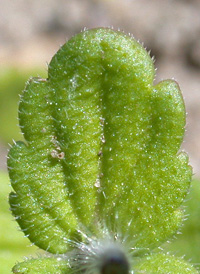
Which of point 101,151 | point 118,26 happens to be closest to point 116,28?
point 118,26

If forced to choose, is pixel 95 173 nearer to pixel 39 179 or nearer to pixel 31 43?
pixel 39 179

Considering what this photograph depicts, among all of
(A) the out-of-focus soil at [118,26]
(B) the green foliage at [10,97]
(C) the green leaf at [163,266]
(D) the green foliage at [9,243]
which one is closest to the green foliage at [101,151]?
(C) the green leaf at [163,266]

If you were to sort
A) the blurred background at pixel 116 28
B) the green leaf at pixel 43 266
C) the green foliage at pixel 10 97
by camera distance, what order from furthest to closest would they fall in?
the blurred background at pixel 116 28 → the green foliage at pixel 10 97 → the green leaf at pixel 43 266

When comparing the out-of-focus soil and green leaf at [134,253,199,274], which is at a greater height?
the out-of-focus soil

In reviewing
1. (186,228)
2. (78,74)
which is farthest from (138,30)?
(78,74)

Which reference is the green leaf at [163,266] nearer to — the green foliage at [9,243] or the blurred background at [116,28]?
the green foliage at [9,243]

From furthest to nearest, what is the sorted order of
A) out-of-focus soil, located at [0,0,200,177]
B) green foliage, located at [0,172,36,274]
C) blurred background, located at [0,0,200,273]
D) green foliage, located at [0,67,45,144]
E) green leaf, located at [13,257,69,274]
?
1. out-of-focus soil, located at [0,0,200,177]
2. blurred background, located at [0,0,200,273]
3. green foliage, located at [0,67,45,144]
4. green foliage, located at [0,172,36,274]
5. green leaf, located at [13,257,69,274]

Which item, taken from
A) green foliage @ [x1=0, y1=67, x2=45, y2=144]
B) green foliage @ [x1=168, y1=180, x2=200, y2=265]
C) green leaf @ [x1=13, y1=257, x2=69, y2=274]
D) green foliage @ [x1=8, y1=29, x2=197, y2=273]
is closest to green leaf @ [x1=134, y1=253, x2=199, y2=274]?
green foliage @ [x1=8, y1=29, x2=197, y2=273]

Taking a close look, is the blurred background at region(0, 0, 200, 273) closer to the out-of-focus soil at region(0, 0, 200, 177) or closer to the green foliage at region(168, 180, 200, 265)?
the out-of-focus soil at region(0, 0, 200, 177)
